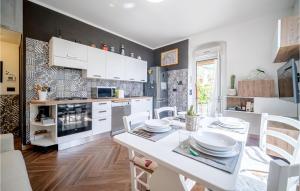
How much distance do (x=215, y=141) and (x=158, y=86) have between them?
351 cm

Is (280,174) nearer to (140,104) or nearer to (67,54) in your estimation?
(67,54)

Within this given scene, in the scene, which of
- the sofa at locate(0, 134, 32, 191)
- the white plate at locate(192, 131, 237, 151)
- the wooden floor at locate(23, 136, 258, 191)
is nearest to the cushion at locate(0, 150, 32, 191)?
the sofa at locate(0, 134, 32, 191)

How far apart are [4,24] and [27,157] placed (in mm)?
2114

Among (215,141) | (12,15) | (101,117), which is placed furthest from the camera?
(101,117)

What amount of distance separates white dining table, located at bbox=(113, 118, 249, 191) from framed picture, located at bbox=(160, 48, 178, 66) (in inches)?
142

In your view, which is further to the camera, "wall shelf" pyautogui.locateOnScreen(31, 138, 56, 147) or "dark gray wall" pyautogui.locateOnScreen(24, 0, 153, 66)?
"dark gray wall" pyautogui.locateOnScreen(24, 0, 153, 66)

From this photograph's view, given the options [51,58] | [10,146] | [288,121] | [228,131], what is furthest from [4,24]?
[288,121]

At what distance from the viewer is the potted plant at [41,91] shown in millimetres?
2428

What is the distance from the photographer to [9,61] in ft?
10.2

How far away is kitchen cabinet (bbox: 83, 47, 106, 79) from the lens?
3006mm

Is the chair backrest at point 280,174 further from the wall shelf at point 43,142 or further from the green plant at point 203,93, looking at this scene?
the green plant at point 203,93

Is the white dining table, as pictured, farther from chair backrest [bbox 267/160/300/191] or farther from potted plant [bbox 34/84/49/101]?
potted plant [bbox 34/84/49/101]

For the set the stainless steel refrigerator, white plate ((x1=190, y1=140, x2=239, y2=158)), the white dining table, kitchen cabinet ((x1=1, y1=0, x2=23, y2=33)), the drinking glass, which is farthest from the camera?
the stainless steel refrigerator

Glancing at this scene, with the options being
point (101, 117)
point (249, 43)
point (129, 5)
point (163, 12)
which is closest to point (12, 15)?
point (129, 5)
